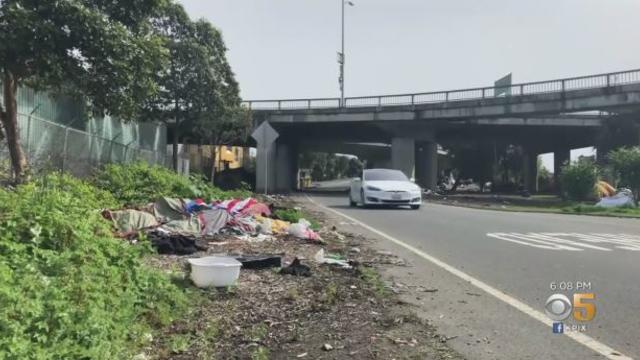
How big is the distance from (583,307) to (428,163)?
4705cm

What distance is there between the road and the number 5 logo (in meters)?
0.07

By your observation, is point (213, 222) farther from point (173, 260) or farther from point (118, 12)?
point (118, 12)

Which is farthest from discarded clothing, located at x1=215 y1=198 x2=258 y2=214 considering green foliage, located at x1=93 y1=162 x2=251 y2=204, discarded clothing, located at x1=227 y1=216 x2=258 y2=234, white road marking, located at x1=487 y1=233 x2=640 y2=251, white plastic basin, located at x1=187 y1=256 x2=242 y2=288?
white plastic basin, located at x1=187 y1=256 x2=242 y2=288

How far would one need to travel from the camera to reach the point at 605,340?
5.15 m

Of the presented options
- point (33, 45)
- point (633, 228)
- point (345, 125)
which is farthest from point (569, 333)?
point (345, 125)

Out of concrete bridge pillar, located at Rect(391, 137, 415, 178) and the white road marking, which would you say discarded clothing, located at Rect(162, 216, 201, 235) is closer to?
the white road marking

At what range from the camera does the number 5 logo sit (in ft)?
19.4

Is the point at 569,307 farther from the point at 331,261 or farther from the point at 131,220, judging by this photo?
the point at 131,220

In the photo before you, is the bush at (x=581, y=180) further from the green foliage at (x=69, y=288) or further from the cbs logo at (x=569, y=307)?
the green foliage at (x=69, y=288)

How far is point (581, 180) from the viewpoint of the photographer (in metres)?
35.5

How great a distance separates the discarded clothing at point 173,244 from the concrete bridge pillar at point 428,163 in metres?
44.2

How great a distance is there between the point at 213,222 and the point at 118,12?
239 inches

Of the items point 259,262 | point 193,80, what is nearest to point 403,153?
point 193,80
